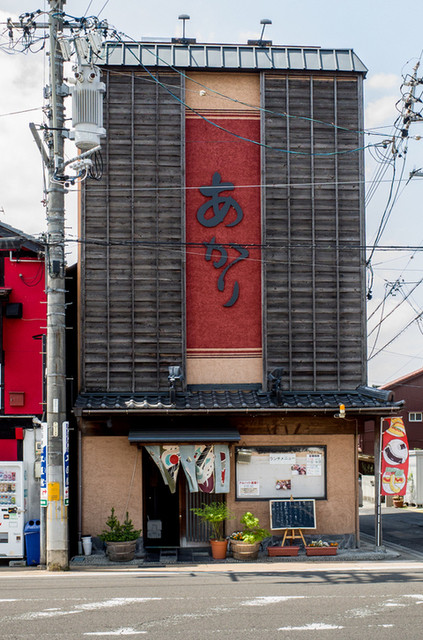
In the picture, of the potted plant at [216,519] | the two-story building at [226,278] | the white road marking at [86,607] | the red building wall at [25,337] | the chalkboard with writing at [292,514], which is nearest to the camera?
the white road marking at [86,607]

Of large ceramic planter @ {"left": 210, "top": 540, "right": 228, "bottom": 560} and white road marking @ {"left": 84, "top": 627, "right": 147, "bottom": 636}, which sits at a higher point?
white road marking @ {"left": 84, "top": 627, "right": 147, "bottom": 636}

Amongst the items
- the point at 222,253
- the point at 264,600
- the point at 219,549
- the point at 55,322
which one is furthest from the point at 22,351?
the point at 264,600

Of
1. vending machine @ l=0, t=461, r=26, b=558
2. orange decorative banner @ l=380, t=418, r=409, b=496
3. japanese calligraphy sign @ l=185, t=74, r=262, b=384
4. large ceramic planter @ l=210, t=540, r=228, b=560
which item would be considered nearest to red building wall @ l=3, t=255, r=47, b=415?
vending machine @ l=0, t=461, r=26, b=558

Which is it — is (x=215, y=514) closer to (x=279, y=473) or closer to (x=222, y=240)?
(x=279, y=473)

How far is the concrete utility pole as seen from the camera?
16.7m

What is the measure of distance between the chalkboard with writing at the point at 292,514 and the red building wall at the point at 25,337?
258 inches

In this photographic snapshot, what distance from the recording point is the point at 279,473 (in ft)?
64.8

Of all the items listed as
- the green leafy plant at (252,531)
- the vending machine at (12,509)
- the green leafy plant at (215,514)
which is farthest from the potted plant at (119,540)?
the green leafy plant at (252,531)

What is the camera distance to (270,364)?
65.9 ft

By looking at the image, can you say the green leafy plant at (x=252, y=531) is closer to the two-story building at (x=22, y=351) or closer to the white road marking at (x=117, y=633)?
the two-story building at (x=22, y=351)

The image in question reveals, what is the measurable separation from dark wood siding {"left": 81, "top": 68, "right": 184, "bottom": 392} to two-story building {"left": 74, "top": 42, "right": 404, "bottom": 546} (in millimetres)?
38

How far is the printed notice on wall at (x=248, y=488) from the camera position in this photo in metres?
19.6

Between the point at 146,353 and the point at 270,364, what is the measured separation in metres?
3.32

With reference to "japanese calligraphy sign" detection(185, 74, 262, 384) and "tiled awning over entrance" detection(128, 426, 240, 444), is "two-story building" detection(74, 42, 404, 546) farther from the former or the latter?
"tiled awning over entrance" detection(128, 426, 240, 444)
